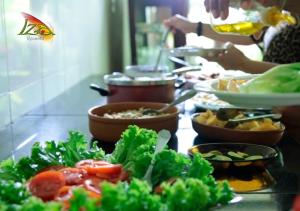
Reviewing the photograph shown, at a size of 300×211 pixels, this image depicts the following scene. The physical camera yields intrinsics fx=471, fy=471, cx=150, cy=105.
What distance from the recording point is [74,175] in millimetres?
577

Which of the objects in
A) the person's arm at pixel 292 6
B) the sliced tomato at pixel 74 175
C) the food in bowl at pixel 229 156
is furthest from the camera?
the person's arm at pixel 292 6

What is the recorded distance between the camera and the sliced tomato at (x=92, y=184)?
1.77 ft

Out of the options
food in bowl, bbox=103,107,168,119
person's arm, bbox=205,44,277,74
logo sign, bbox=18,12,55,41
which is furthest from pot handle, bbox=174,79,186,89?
logo sign, bbox=18,12,55,41

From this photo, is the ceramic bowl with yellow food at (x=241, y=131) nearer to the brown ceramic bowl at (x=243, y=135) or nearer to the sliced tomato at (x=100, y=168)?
Answer: the brown ceramic bowl at (x=243, y=135)

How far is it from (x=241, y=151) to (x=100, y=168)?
0.37m

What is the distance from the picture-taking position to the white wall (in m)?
1.06

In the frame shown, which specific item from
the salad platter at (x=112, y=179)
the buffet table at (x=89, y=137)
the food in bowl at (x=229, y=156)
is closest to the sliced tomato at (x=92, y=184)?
the salad platter at (x=112, y=179)

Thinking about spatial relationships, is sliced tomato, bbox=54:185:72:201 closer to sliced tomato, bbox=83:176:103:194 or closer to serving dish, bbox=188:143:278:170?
sliced tomato, bbox=83:176:103:194

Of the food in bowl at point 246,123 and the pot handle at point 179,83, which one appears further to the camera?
the pot handle at point 179,83

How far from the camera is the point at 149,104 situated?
1.13m

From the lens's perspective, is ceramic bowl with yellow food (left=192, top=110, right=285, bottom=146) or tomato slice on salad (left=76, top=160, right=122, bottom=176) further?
ceramic bowl with yellow food (left=192, top=110, right=285, bottom=146)

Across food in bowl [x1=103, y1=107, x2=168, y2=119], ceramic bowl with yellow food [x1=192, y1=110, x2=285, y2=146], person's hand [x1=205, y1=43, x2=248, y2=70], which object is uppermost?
person's hand [x1=205, y1=43, x2=248, y2=70]

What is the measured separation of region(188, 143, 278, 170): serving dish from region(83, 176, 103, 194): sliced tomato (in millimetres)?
279

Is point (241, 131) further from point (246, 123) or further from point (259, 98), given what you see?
point (259, 98)
